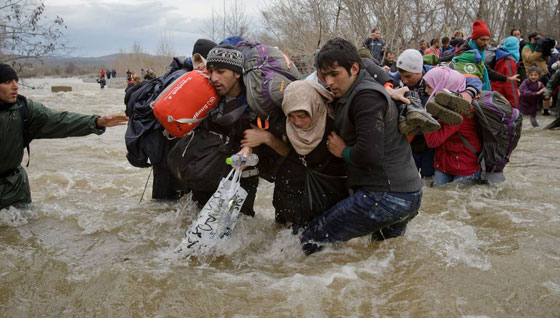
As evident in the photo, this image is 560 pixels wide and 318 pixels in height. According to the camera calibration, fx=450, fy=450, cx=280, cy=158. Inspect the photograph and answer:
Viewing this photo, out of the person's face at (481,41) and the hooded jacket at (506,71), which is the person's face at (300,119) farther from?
the hooded jacket at (506,71)

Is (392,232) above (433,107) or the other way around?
the other way around

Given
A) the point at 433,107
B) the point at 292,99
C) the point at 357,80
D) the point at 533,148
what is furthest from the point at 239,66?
the point at 533,148

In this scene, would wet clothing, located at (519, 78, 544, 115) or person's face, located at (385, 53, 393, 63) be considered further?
wet clothing, located at (519, 78, 544, 115)

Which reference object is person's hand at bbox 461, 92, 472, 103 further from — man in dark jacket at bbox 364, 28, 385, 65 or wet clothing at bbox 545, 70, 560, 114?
wet clothing at bbox 545, 70, 560, 114

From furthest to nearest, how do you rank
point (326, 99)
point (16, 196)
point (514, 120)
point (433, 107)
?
point (514, 120) → point (16, 196) → point (433, 107) → point (326, 99)

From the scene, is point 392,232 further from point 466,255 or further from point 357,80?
point 357,80

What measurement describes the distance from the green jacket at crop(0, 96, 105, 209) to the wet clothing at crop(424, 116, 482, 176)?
3.59 metres

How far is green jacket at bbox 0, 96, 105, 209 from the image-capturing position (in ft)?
13.0

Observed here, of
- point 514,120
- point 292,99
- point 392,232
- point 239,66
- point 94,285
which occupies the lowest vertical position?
point 94,285

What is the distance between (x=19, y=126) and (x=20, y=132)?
2.2 inches

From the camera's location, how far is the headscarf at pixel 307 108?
2.96 meters

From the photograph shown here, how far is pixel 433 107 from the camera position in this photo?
3609 mm

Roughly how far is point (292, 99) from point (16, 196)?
115 inches

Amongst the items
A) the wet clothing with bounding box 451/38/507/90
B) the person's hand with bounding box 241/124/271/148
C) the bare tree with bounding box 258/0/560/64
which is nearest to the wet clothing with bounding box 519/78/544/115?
the bare tree with bounding box 258/0/560/64
